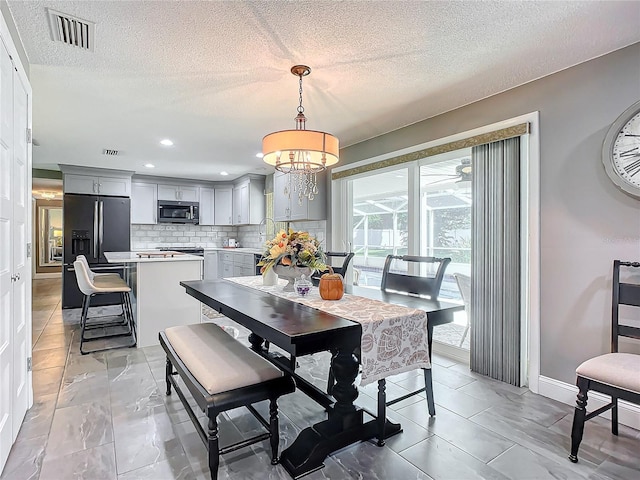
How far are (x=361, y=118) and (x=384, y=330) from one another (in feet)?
7.74

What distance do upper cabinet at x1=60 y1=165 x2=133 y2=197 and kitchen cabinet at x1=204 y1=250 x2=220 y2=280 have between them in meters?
1.75

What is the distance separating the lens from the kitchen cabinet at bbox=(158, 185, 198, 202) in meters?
6.72

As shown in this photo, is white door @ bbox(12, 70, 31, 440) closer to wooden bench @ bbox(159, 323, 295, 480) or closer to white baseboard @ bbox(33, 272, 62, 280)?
wooden bench @ bbox(159, 323, 295, 480)

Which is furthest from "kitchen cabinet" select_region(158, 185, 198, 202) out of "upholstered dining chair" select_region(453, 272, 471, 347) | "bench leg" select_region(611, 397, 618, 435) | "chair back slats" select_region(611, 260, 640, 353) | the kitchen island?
"bench leg" select_region(611, 397, 618, 435)

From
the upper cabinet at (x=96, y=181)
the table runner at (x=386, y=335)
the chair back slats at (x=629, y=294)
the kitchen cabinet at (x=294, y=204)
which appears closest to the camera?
the table runner at (x=386, y=335)

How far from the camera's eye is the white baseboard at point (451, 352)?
10.7 feet

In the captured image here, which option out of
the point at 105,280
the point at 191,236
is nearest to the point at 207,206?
the point at 191,236

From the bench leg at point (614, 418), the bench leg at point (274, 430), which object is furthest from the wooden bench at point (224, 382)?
the bench leg at point (614, 418)

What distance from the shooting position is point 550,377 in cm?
256

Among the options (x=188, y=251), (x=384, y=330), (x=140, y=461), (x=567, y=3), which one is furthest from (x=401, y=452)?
(x=188, y=251)

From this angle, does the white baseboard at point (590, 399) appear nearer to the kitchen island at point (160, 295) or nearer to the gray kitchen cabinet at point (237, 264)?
the kitchen island at point (160, 295)

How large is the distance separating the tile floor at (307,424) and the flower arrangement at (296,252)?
3.09 ft

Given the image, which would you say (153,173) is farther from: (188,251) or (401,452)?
(401,452)

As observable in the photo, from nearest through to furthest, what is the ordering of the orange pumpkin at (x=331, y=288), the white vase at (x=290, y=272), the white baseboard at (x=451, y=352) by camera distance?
the orange pumpkin at (x=331, y=288)
the white vase at (x=290, y=272)
the white baseboard at (x=451, y=352)
